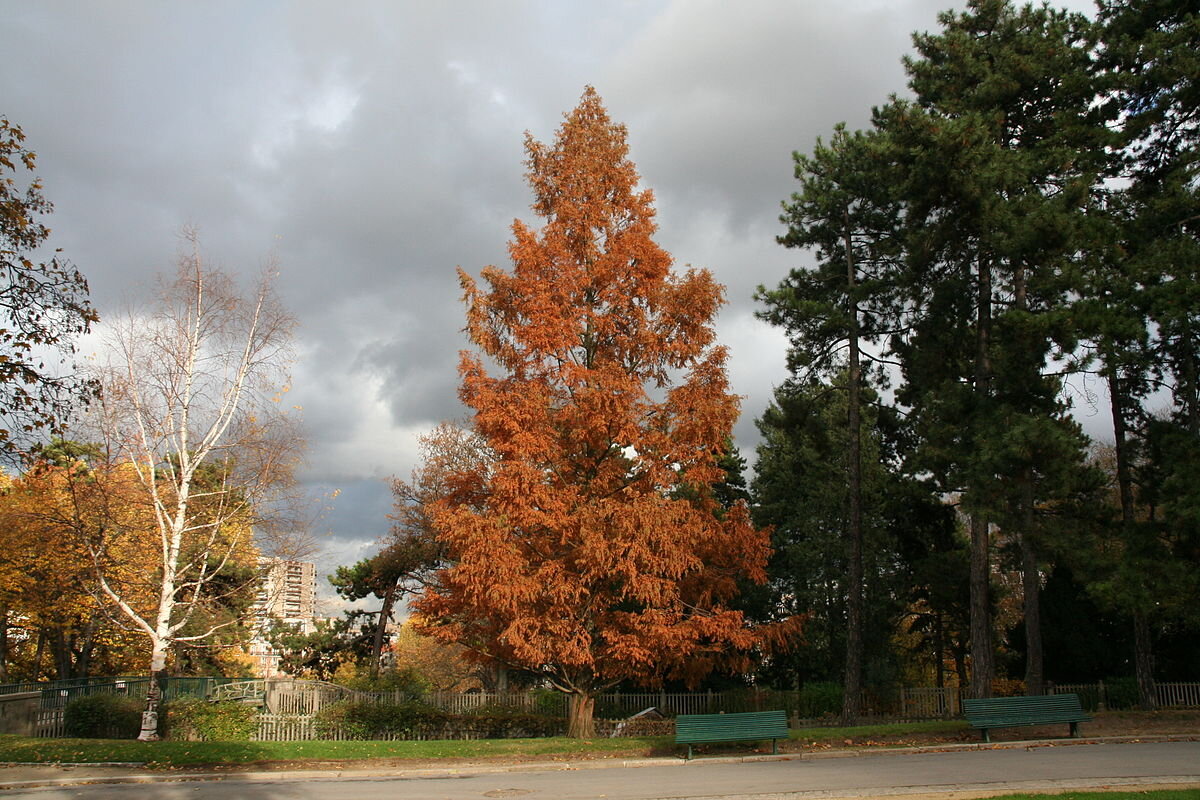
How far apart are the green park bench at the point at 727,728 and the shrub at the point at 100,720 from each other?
13635mm

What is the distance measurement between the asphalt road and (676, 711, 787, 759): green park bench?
0.52 m

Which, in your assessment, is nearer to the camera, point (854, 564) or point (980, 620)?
point (980, 620)

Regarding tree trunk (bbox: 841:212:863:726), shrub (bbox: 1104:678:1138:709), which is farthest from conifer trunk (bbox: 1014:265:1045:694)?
shrub (bbox: 1104:678:1138:709)

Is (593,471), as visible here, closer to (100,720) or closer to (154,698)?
(154,698)

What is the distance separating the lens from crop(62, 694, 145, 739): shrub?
67.4ft

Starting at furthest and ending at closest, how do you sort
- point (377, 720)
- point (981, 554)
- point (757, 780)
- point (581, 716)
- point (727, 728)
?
point (981, 554) < point (377, 720) < point (581, 716) < point (727, 728) < point (757, 780)

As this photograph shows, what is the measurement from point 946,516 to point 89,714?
30.0m

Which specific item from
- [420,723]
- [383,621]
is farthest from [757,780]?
[383,621]

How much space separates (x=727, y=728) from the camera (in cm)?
1510

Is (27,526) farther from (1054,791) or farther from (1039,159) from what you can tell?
(1039,159)

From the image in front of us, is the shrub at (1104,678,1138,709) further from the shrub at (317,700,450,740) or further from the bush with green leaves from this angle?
the shrub at (317,700,450,740)

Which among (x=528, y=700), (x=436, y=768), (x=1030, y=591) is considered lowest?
(x=528, y=700)

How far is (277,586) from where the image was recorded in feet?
75.0

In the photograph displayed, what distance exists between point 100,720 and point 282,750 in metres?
8.15
